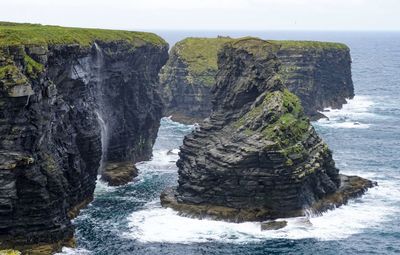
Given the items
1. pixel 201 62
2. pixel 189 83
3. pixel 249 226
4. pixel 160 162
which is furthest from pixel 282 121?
pixel 201 62

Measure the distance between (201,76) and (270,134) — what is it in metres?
92.4

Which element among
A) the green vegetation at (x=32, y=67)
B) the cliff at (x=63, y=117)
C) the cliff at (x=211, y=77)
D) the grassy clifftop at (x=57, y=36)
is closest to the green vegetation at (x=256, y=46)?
the cliff at (x=63, y=117)

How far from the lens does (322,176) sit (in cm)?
10144

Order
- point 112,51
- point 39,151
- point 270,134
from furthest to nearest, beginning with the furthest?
point 112,51 < point 270,134 < point 39,151

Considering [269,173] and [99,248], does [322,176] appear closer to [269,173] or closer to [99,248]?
[269,173]

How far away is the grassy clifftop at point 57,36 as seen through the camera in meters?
82.2

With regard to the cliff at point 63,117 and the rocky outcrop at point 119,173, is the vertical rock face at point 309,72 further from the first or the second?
the rocky outcrop at point 119,173

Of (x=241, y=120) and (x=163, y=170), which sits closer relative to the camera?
(x=241, y=120)

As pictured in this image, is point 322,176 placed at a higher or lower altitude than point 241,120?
lower

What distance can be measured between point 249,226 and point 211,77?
99999 millimetres

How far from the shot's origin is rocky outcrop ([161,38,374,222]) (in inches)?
3706

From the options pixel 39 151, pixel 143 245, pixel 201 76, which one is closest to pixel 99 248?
pixel 143 245

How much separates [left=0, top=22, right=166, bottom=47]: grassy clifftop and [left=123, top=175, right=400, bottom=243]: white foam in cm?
2860

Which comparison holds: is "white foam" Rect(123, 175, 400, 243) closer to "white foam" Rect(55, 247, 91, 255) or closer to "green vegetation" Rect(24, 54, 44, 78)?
"white foam" Rect(55, 247, 91, 255)
